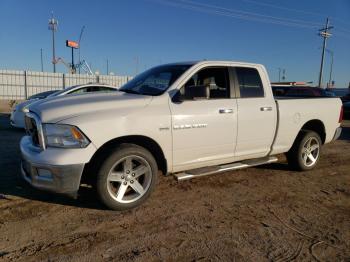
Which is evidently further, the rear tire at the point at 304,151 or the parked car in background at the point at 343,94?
the parked car in background at the point at 343,94

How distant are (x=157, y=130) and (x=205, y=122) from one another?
0.78 m

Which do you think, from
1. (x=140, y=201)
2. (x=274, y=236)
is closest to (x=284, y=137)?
(x=274, y=236)

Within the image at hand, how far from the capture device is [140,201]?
4039mm

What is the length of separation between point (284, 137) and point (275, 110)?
581 mm

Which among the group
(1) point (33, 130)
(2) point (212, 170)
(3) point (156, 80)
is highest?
(3) point (156, 80)

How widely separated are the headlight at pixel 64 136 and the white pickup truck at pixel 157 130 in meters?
0.01

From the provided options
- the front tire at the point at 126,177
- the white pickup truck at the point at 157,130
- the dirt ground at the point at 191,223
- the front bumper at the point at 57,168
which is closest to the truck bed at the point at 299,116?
the white pickup truck at the point at 157,130

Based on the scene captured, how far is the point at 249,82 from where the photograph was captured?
5.12 meters

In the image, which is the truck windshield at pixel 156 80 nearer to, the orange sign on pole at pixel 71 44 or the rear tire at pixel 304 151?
the rear tire at pixel 304 151

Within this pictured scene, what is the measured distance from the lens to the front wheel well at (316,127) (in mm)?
6137

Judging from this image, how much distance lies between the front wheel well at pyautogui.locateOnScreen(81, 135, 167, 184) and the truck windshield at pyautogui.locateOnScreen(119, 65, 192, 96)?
2.30 feet

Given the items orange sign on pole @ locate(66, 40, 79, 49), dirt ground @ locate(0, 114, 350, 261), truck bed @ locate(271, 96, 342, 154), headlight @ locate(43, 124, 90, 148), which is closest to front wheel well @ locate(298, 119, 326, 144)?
truck bed @ locate(271, 96, 342, 154)

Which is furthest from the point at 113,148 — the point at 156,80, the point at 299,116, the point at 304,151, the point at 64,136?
the point at 304,151

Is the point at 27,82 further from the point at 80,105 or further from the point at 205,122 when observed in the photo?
the point at 205,122
